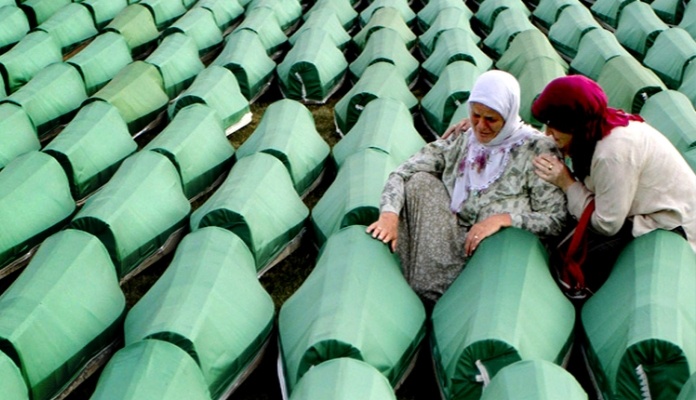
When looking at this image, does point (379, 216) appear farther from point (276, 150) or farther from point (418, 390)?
point (276, 150)

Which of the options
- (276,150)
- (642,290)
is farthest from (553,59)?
(642,290)

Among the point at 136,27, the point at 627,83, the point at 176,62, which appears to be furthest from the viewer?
the point at 136,27

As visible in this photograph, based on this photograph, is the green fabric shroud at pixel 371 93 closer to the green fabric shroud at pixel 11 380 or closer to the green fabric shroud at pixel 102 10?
the green fabric shroud at pixel 102 10

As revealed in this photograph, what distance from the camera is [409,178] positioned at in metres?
3.49

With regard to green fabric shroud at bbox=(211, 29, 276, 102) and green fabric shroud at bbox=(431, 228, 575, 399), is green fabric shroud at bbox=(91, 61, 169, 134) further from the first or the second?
green fabric shroud at bbox=(431, 228, 575, 399)

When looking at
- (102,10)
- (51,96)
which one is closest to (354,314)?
(51,96)

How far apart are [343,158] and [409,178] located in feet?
3.51

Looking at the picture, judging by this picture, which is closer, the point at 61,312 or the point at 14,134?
the point at 61,312

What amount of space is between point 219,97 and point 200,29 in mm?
1343

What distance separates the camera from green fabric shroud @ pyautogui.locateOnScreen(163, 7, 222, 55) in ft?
20.1

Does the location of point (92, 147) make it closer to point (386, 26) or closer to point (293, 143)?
point (293, 143)

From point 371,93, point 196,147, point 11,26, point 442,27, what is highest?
point 11,26

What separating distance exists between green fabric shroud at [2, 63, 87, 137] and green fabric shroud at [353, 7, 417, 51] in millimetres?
2018

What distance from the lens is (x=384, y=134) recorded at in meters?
4.43
